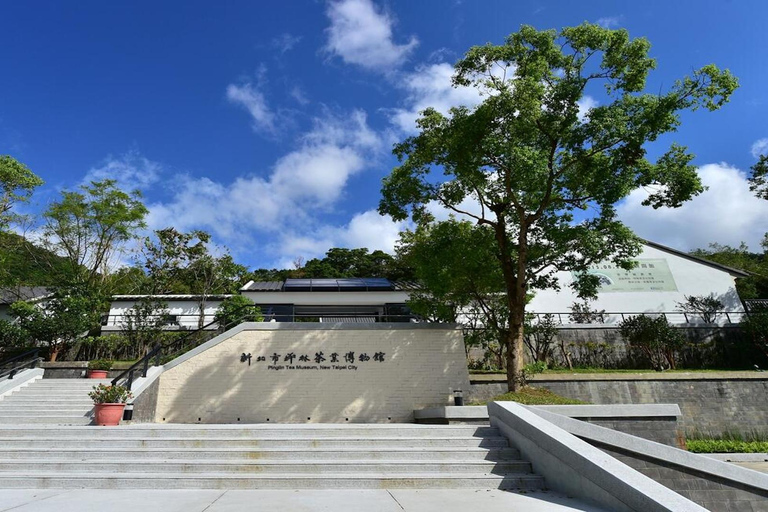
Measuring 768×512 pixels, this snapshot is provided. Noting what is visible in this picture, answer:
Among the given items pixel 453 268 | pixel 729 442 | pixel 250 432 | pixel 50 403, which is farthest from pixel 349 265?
pixel 250 432

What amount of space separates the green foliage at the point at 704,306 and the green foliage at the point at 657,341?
4439 mm

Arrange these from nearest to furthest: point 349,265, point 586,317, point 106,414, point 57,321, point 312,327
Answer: point 106,414
point 312,327
point 57,321
point 586,317
point 349,265

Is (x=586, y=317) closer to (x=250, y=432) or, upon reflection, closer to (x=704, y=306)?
(x=704, y=306)

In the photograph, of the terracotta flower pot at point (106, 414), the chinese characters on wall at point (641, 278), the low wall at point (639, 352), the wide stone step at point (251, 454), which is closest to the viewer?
the wide stone step at point (251, 454)

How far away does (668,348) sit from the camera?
13445 mm

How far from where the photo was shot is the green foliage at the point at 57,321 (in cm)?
1269

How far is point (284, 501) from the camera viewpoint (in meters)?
3.84

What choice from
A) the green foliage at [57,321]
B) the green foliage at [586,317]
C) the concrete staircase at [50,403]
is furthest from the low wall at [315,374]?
the green foliage at [586,317]

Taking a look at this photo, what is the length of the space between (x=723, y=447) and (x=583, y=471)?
8372 millimetres

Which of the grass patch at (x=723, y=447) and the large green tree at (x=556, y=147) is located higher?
the large green tree at (x=556, y=147)

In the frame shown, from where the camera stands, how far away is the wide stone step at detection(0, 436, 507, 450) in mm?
5371

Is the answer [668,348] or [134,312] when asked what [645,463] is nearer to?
[668,348]

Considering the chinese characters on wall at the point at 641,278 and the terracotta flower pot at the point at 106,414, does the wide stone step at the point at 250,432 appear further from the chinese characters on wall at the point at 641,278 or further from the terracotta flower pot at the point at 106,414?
the chinese characters on wall at the point at 641,278

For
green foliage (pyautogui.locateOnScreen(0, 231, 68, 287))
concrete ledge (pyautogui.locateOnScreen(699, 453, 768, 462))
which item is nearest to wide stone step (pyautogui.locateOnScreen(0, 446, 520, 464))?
concrete ledge (pyautogui.locateOnScreen(699, 453, 768, 462))
